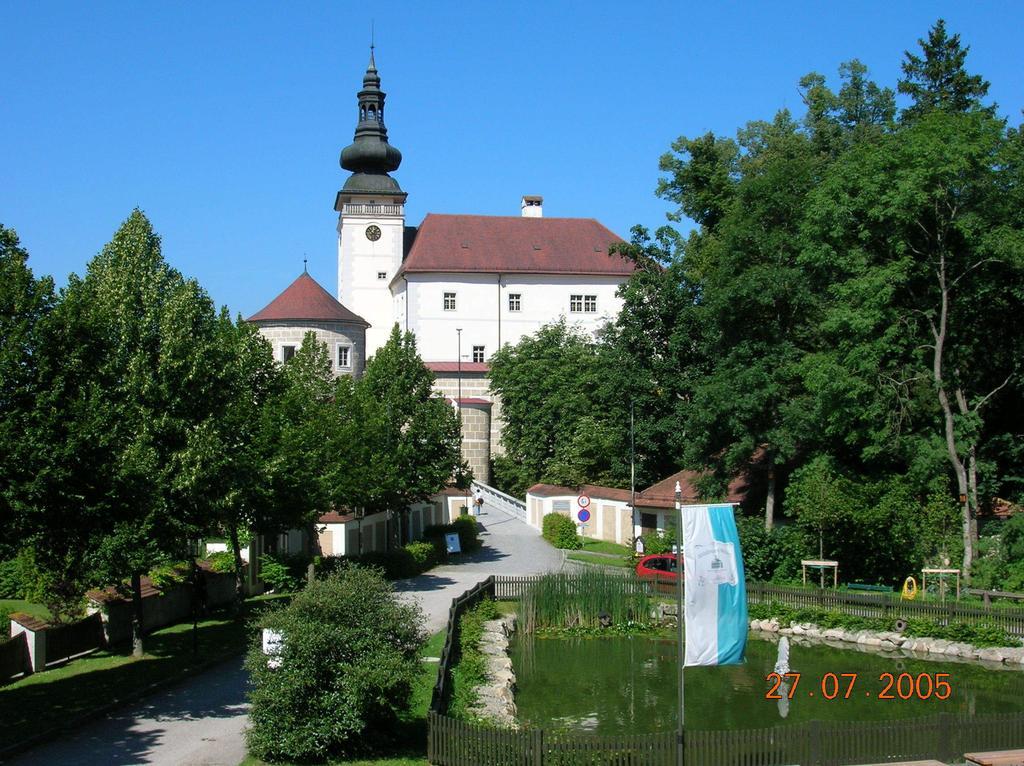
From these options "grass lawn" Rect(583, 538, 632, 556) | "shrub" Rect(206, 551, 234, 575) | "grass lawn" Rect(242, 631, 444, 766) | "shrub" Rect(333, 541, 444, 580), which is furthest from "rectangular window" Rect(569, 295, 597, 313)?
"grass lawn" Rect(242, 631, 444, 766)

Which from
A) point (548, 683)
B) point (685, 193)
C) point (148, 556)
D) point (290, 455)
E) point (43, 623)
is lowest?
point (548, 683)

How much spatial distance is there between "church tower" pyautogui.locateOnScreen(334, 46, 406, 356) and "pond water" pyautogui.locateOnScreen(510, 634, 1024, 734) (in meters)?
50.7

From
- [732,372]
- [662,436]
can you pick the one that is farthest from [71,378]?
[662,436]

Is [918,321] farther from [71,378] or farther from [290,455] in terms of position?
[71,378]

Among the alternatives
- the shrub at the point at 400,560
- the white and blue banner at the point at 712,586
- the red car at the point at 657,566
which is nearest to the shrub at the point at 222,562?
the shrub at the point at 400,560

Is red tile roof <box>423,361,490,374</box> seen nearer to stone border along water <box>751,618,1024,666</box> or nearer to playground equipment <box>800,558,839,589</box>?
playground equipment <box>800,558,839,589</box>

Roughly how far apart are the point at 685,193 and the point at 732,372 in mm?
10635

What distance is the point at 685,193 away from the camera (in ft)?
131

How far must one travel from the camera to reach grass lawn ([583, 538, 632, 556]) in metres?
38.1

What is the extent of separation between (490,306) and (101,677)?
53.2 metres

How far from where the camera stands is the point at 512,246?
70.8 metres

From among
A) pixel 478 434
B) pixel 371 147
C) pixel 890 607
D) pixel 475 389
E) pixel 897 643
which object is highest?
pixel 371 147

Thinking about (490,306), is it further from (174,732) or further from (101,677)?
(174,732)

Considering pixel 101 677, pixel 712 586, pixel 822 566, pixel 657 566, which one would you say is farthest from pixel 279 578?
pixel 712 586
